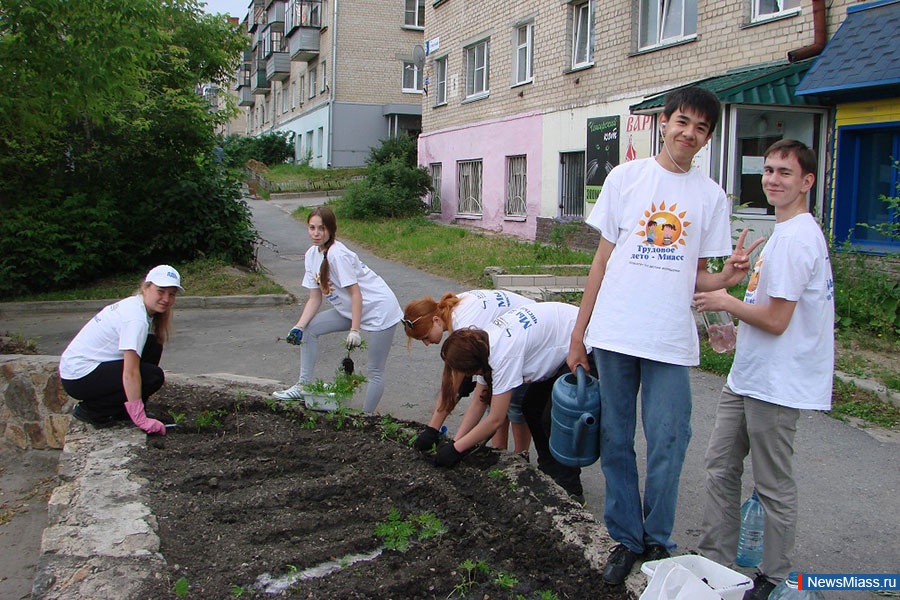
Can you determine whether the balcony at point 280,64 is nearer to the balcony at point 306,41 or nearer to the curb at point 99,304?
the balcony at point 306,41

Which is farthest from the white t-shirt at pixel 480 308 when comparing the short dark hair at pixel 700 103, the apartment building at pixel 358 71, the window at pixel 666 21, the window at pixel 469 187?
the apartment building at pixel 358 71

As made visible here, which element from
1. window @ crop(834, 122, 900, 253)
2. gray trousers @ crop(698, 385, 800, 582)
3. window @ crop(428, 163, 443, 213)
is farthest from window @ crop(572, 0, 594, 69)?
gray trousers @ crop(698, 385, 800, 582)

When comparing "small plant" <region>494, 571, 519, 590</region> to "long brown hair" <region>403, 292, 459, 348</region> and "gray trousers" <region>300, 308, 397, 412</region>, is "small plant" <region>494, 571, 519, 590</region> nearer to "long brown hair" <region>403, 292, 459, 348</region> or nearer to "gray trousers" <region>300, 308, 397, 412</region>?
"long brown hair" <region>403, 292, 459, 348</region>

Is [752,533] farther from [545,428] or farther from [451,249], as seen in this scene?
[451,249]

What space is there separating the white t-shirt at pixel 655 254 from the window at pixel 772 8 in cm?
898

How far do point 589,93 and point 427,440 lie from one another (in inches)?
487

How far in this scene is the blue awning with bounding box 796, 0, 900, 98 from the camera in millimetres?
8742

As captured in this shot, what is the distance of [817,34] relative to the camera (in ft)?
33.3

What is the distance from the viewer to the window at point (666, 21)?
12.8 metres

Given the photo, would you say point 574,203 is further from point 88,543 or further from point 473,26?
point 88,543

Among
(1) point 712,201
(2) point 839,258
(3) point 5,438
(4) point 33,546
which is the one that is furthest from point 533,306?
(2) point 839,258

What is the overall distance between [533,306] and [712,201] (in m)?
1.34

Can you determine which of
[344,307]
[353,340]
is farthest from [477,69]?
[353,340]

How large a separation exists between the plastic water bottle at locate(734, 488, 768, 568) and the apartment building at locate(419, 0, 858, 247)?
25.7 ft
